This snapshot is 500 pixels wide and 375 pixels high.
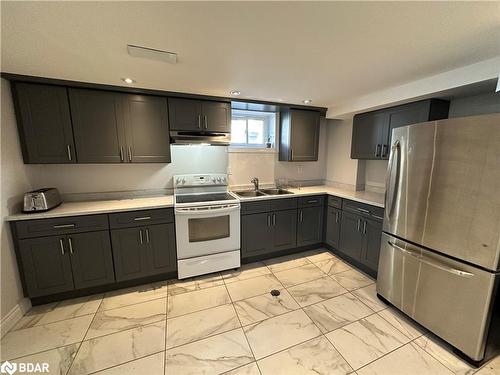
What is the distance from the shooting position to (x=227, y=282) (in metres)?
2.61

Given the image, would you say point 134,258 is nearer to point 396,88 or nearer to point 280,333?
point 280,333

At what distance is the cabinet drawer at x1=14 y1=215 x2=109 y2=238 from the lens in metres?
1.99

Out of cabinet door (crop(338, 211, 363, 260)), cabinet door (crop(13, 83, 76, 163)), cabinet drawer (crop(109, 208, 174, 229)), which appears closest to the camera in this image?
cabinet door (crop(13, 83, 76, 163))

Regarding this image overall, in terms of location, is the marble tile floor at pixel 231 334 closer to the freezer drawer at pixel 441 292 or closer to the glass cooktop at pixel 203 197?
the freezer drawer at pixel 441 292

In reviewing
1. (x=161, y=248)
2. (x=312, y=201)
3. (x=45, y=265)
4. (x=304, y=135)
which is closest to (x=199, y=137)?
→ (x=161, y=248)

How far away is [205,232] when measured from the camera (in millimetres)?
2656

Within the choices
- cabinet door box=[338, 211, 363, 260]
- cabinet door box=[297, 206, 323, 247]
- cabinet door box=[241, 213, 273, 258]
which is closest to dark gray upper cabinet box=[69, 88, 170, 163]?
cabinet door box=[241, 213, 273, 258]

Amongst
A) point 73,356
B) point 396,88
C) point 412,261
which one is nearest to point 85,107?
point 73,356

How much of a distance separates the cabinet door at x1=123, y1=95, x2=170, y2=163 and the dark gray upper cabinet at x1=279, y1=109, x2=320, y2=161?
1787 mm

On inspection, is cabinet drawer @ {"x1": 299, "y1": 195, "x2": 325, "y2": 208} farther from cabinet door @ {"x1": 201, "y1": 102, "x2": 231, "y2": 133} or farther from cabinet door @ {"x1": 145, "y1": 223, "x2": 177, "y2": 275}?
cabinet door @ {"x1": 145, "y1": 223, "x2": 177, "y2": 275}

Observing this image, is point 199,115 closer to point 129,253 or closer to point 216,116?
point 216,116

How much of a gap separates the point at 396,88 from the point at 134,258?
3497 mm

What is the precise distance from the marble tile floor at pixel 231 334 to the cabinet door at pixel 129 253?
0.22 meters

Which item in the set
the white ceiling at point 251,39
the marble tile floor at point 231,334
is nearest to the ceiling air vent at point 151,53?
the white ceiling at point 251,39
